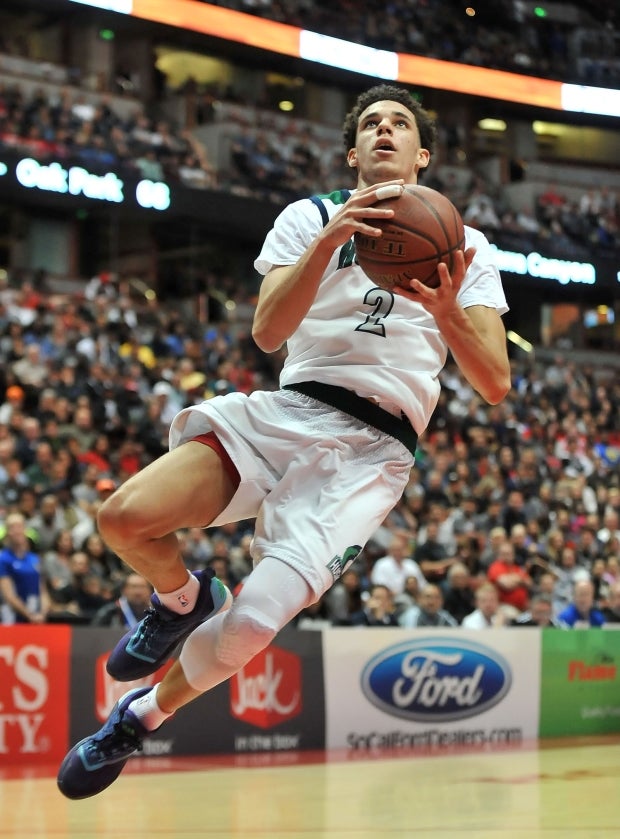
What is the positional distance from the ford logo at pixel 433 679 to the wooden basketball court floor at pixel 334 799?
0.92 metres

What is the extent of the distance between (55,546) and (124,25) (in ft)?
62.0

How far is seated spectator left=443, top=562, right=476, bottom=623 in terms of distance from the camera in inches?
530

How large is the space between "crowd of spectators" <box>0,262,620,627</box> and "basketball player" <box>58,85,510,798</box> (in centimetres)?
563

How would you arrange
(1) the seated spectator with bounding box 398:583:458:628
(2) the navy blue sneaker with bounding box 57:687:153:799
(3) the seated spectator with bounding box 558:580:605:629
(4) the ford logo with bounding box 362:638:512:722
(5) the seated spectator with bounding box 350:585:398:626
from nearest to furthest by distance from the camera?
(2) the navy blue sneaker with bounding box 57:687:153:799, (4) the ford logo with bounding box 362:638:512:722, (5) the seated spectator with bounding box 350:585:398:626, (1) the seated spectator with bounding box 398:583:458:628, (3) the seated spectator with bounding box 558:580:605:629

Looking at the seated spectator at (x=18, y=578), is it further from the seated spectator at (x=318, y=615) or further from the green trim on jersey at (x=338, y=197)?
the green trim on jersey at (x=338, y=197)

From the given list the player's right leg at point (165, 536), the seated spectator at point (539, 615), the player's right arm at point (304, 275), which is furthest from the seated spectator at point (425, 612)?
the player's right arm at point (304, 275)

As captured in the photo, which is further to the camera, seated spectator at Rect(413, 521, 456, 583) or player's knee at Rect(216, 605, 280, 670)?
seated spectator at Rect(413, 521, 456, 583)

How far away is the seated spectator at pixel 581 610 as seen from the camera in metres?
13.9

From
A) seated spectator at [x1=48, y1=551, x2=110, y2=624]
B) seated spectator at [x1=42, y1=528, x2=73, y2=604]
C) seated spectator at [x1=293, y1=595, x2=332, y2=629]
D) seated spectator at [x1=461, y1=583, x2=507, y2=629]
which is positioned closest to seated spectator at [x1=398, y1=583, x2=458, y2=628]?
seated spectator at [x1=461, y1=583, x2=507, y2=629]

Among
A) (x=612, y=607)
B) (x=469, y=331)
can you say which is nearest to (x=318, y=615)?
(x=612, y=607)

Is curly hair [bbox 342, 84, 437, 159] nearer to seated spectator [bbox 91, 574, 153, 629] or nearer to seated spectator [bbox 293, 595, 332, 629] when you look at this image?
seated spectator [bbox 91, 574, 153, 629]

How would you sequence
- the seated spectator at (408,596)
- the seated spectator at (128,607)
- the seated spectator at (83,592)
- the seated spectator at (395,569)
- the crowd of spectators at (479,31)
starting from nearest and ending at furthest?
the seated spectator at (128,607)
the seated spectator at (83,592)
the seated spectator at (408,596)
the seated spectator at (395,569)
the crowd of spectators at (479,31)

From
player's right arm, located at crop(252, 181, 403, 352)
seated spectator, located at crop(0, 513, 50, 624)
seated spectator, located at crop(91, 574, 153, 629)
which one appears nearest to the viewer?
player's right arm, located at crop(252, 181, 403, 352)

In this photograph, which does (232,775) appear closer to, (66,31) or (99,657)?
Result: (99,657)
